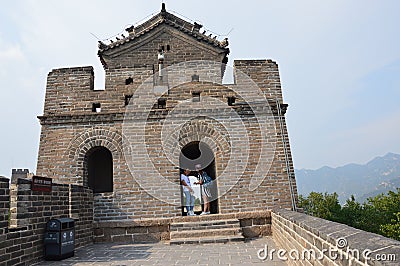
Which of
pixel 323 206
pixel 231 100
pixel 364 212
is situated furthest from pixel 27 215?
Result: pixel 323 206

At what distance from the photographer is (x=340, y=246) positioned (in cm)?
275

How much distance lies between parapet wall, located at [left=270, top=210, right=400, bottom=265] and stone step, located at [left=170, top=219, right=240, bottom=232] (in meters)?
3.77

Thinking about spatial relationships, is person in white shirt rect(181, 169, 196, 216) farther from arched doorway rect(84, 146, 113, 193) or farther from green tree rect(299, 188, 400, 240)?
green tree rect(299, 188, 400, 240)

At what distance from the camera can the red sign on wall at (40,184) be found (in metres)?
6.36

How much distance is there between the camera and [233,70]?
10508mm

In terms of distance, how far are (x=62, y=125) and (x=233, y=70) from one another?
5839 millimetres

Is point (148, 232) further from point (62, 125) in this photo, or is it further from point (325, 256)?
point (325, 256)

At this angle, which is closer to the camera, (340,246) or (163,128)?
(340,246)

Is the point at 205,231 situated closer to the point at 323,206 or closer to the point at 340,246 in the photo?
the point at 340,246

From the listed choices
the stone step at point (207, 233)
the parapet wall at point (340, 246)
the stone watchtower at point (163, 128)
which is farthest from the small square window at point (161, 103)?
the parapet wall at point (340, 246)

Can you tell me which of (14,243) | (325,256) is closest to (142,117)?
(14,243)

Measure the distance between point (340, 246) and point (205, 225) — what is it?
606 centimetres

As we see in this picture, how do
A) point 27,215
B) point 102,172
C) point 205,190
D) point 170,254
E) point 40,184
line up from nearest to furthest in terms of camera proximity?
point 27,215 < point 40,184 < point 170,254 < point 205,190 < point 102,172

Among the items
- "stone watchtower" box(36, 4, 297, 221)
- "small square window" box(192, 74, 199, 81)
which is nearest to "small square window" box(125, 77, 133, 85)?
"stone watchtower" box(36, 4, 297, 221)
